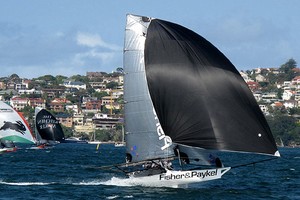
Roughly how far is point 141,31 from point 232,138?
636 cm

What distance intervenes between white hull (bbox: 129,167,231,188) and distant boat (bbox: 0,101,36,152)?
42926 mm

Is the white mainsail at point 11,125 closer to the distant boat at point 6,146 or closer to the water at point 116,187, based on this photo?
the distant boat at point 6,146

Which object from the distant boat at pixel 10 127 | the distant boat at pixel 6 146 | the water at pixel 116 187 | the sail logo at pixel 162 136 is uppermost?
the distant boat at pixel 10 127

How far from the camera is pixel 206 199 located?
38.9 meters

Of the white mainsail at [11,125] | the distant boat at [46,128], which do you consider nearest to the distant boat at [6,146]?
the white mainsail at [11,125]

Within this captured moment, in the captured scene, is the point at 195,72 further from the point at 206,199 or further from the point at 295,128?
the point at 295,128

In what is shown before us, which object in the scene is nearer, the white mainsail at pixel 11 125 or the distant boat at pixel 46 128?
the white mainsail at pixel 11 125

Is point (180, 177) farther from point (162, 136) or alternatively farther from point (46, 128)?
point (46, 128)

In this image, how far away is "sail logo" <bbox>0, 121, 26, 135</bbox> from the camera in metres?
83.2

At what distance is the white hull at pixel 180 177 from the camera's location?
40.7 metres

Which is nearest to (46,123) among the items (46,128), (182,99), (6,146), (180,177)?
(46,128)

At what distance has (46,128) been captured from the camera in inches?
4360

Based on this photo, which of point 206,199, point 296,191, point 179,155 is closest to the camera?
point 206,199

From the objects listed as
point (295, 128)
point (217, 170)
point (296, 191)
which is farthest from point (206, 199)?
point (295, 128)
